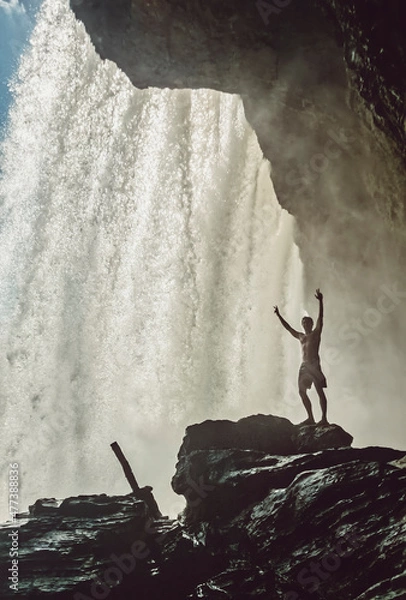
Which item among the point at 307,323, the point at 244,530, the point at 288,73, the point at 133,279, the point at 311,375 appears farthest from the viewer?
the point at 133,279

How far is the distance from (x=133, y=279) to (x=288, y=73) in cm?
1057

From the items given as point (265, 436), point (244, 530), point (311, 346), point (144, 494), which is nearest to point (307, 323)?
point (311, 346)

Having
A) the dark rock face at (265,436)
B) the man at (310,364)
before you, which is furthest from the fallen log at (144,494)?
Result: the man at (310,364)

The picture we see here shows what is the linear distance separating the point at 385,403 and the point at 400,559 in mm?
10100

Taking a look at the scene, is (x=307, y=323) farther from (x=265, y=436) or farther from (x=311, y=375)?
(x=265, y=436)

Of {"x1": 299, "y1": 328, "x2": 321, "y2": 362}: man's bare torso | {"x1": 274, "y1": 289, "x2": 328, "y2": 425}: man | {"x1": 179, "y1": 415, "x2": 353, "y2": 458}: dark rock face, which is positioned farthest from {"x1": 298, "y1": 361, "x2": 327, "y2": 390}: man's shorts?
{"x1": 179, "y1": 415, "x2": 353, "y2": 458}: dark rock face

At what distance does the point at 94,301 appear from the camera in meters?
21.2

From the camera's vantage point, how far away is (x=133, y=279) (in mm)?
21406

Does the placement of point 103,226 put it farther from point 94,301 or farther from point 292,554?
point 292,554

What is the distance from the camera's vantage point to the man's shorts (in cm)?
937

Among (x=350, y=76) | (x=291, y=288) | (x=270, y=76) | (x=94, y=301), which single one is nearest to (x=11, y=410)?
(x=94, y=301)

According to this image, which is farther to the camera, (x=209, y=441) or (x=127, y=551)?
(x=209, y=441)

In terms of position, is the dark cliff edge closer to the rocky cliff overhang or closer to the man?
the man

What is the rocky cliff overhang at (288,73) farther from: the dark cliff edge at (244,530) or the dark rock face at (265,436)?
the dark cliff edge at (244,530)
